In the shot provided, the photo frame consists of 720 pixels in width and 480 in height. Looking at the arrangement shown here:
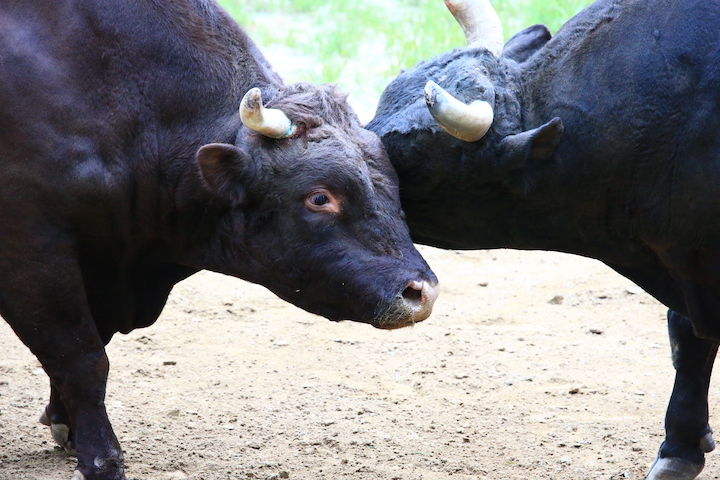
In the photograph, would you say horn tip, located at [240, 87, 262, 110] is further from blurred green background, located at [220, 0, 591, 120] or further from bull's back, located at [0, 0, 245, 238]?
blurred green background, located at [220, 0, 591, 120]

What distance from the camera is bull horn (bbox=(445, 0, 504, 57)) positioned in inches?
227

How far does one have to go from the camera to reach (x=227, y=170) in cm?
507

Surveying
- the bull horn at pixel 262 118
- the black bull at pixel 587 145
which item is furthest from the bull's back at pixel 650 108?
the bull horn at pixel 262 118

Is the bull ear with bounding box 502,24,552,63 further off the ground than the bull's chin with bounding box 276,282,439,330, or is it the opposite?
the bull ear with bounding box 502,24,552,63

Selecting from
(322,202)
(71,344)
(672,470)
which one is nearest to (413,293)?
(322,202)

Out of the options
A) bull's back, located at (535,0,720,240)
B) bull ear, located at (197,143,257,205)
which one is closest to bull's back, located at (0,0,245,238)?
bull ear, located at (197,143,257,205)

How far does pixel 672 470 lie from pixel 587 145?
78.3 inches

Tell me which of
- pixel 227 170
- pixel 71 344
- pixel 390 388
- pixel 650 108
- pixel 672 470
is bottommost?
pixel 390 388

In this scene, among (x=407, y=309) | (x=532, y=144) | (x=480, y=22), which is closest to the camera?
(x=407, y=309)

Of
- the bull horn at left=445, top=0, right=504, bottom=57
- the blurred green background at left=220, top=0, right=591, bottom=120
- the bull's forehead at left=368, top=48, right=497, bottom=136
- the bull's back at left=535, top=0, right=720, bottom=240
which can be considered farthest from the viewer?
the blurred green background at left=220, top=0, right=591, bottom=120

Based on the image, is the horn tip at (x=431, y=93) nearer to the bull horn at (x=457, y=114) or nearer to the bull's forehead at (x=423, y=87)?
the bull horn at (x=457, y=114)

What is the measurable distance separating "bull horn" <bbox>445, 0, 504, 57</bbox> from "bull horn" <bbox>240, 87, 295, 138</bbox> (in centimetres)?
130

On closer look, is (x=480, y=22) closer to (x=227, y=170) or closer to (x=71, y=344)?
(x=227, y=170)

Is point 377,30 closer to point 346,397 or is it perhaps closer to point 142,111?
point 346,397
